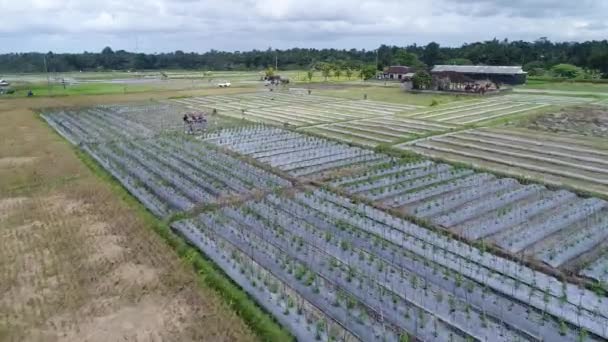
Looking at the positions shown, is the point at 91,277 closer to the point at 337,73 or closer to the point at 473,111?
the point at 473,111

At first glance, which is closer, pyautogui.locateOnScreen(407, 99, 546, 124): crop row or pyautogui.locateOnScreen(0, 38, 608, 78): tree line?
pyautogui.locateOnScreen(407, 99, 546, 124): crop row

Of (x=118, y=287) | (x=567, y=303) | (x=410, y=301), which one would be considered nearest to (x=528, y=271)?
(x=567, y=303)

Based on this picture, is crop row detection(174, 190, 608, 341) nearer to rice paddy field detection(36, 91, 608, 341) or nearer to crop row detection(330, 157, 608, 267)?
rice paddy field detection(36, 91, 608, 341)

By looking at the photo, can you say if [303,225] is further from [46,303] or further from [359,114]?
[359,114]

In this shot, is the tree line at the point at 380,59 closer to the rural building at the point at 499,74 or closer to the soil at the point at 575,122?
the rural building at the point at 499,74

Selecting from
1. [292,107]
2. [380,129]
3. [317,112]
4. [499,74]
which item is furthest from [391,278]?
[499,74]

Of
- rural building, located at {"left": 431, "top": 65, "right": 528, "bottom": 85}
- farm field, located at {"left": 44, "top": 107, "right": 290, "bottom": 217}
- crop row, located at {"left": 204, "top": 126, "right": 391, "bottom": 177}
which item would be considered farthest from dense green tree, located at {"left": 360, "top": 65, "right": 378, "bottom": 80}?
farm field, located at {"left": 44, "top": 107, "right": 290, "bottom": 217}

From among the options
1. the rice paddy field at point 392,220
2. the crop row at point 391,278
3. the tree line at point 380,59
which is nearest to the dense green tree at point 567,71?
the tree line at point 380,59
